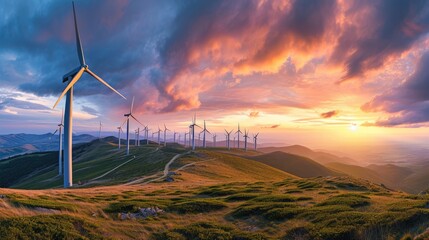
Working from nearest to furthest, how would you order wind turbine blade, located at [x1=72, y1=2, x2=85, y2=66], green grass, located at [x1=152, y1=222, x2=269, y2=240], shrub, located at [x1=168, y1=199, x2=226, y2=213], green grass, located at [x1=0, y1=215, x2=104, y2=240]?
1. green grass, located at [x1=0, y1=215, x2=104, y2=240]
2. green grass, located at [x1=152, y1=222, x2=269, y2=240]
3. shrub, located at [x1=168, y1=199, x2=226, y2=213]
4. wind turbine blade, located at [x1=72, y1=2, x2=85, y2=66]

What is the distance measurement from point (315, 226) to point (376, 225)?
4.54m

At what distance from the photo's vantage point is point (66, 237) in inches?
814

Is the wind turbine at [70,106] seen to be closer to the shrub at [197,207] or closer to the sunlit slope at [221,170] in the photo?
the sunlit slope at [221,170]

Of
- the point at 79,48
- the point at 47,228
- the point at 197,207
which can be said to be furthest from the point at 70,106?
the point at 47,228

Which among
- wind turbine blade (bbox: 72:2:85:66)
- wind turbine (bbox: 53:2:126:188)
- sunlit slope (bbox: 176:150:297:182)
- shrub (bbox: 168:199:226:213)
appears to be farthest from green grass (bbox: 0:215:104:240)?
sunlit slope (bbox: 176:150:297:182)

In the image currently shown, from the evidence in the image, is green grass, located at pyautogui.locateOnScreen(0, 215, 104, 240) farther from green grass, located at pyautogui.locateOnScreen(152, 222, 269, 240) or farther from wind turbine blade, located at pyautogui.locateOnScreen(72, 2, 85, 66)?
wind turbine blade, located at pyautogui.locateOnScreen(72, 2, 85, 66)

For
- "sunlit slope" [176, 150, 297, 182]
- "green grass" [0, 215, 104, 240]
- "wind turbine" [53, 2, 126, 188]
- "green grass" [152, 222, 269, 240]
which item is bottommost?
"sunlit slope" [176, 150, 297, 182]

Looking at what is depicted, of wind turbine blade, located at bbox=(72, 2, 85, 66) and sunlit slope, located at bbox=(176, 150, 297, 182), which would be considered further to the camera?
sunlit slope, located at bbox=(176, 150, 297, 182)

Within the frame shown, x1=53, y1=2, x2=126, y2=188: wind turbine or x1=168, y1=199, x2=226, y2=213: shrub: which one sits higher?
x1=53, y1=2, x2=126, y2=188: wind turbine

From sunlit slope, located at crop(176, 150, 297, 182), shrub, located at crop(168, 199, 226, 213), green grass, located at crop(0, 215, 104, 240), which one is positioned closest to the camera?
green grass, located at crop(0, 215, 104, 240)

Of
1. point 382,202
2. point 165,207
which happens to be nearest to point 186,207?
point 165,207

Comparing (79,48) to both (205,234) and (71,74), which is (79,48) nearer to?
(71,74)

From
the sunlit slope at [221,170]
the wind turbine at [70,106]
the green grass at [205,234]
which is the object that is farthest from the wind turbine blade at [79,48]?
the green grass at [205,234]

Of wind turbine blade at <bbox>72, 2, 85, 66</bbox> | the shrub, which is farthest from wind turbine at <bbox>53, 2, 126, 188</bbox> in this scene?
the shrub
